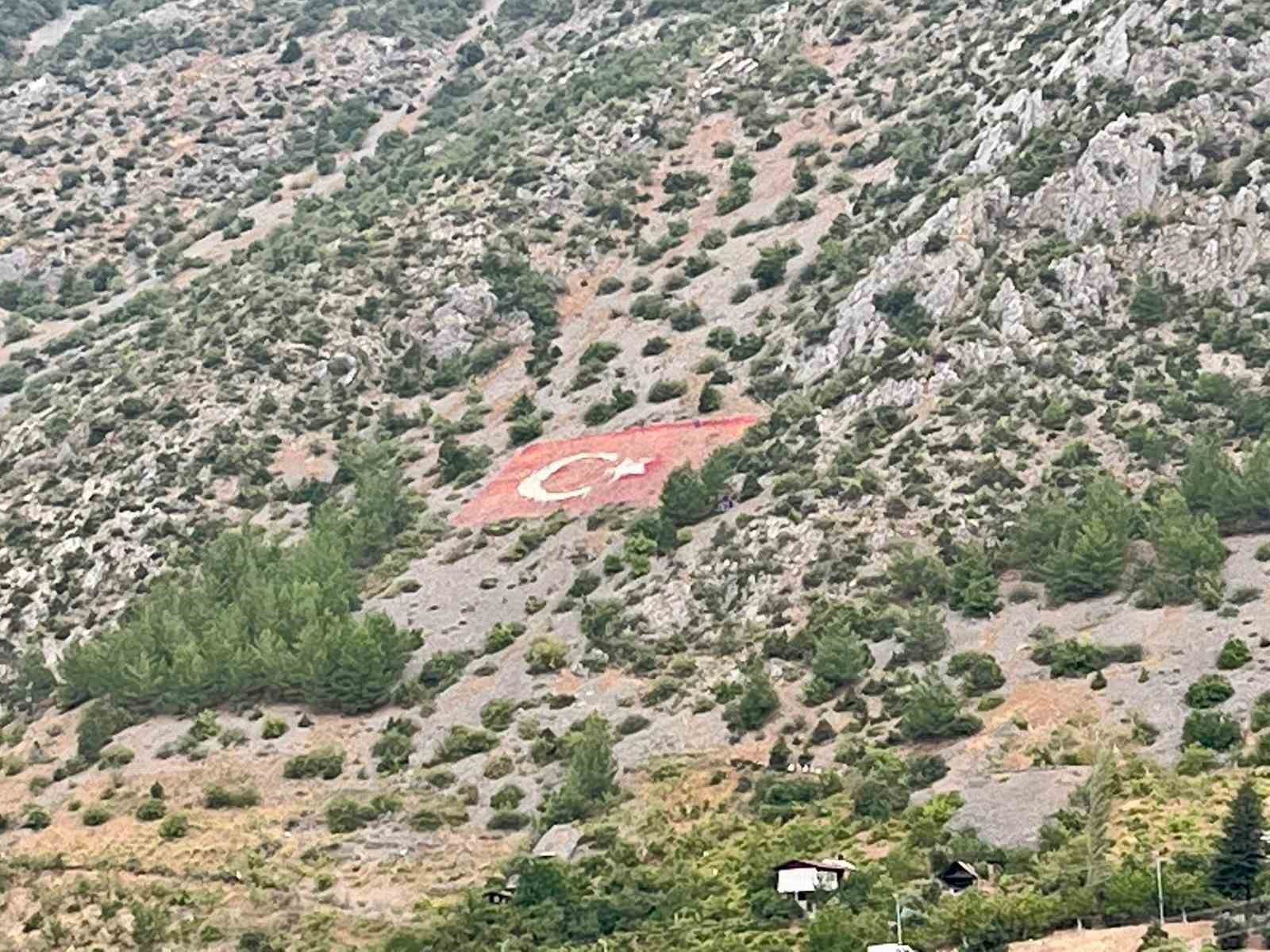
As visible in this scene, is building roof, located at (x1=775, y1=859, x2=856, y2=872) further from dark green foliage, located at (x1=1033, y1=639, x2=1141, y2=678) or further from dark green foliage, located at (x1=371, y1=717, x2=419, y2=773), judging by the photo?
dark green foliage, located at (x1=371, y1=717, x2=419, y2=773)

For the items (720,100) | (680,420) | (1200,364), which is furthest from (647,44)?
(1200,364)

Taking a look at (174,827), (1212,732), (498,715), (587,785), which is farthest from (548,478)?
(1212,732)

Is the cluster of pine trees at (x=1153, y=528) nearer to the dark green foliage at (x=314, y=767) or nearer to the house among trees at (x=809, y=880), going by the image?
the house among trees at (x=809, y=880)

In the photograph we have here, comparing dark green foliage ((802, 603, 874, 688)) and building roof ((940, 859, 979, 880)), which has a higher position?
dark green foliage ((802, 603, 874, 688))

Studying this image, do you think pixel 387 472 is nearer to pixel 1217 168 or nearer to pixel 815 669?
pixel 815 669

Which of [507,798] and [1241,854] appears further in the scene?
[507,798]

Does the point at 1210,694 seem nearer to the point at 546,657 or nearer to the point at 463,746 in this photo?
the point at 546,657

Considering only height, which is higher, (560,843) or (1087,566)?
(1087,566)

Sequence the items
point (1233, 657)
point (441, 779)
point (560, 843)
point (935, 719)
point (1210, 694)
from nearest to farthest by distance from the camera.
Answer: point (560, 843), point (1210, 694), point (935, 719), point (1233, 657), point (441, 779)

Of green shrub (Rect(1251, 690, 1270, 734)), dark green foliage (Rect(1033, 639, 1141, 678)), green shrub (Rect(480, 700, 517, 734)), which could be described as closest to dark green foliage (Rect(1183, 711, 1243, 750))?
green shrub (Rect(1251, 690, 1270, 734))
